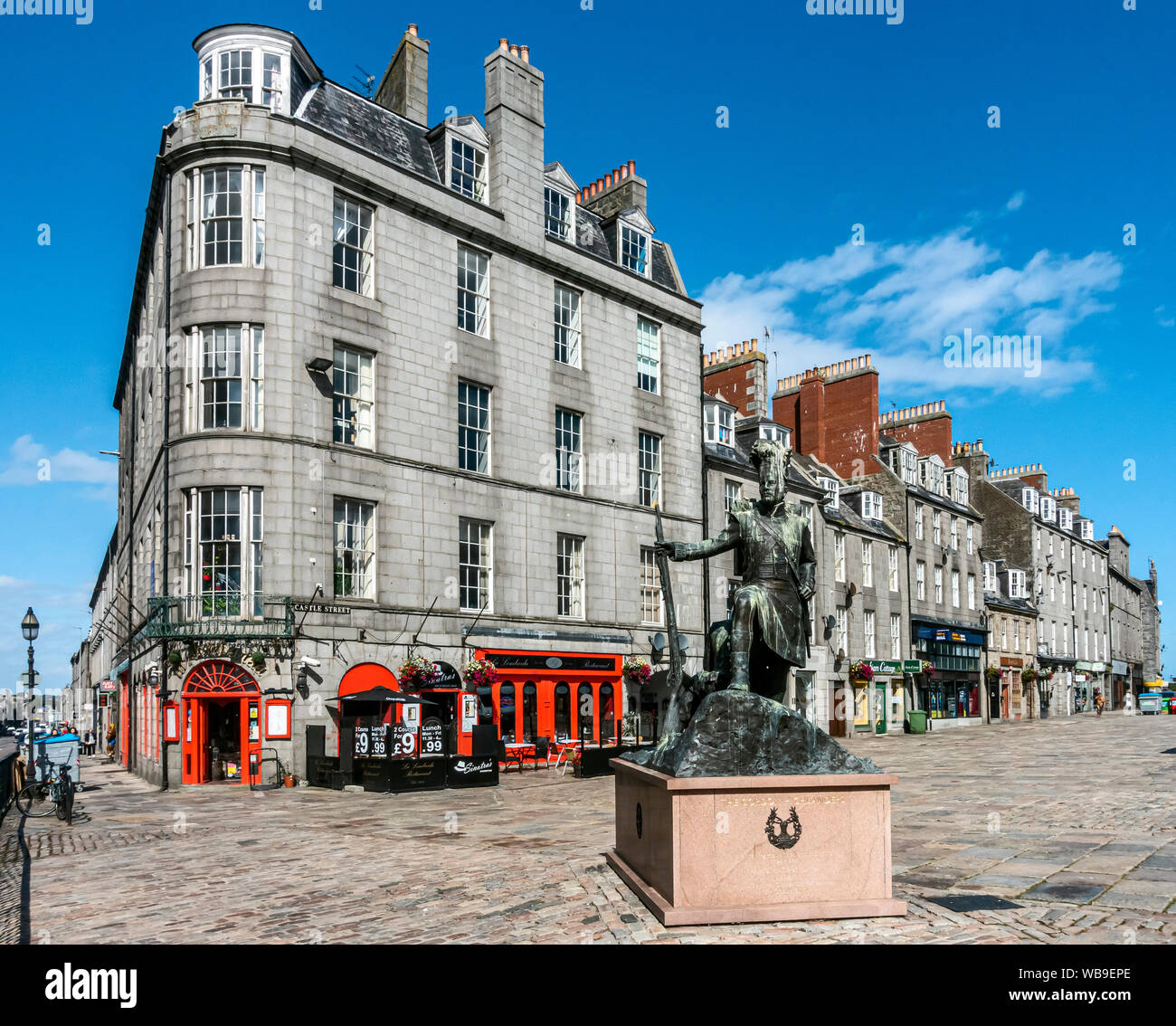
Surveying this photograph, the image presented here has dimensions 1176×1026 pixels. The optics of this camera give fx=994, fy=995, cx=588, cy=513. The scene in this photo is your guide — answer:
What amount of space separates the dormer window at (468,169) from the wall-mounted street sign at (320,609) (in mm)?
13517

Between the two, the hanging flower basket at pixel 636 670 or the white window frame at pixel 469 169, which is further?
the hanging flower basket at pixel 636 670

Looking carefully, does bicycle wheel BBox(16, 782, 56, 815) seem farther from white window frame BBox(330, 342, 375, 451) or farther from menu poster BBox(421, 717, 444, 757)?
white window frame BBox(330, 342, 375, 451)

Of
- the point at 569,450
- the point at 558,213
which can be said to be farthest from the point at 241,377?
the point at 558,213

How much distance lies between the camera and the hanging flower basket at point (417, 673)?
89.3 feet

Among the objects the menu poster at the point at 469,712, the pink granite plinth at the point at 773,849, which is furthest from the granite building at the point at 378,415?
the pink granite plinth at the point at 773,849

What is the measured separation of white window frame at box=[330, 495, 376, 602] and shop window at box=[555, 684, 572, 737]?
8.33 m

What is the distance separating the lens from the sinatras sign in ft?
155

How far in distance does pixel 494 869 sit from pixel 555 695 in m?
20.6

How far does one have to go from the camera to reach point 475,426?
101ft

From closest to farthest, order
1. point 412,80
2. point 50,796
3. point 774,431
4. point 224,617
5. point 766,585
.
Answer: point 766,585, point 50,796, point 224,617, point 412,80, point 774,431

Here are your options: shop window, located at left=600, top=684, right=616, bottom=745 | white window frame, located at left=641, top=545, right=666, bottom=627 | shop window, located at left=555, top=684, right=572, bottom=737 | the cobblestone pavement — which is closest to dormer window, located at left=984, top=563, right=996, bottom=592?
white window frame, located at left=641, top=545, right=666, bottom=627

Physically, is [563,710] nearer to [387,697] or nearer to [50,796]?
[387,697]

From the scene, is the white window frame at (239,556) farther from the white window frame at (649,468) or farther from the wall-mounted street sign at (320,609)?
the white window frame at (649,468)

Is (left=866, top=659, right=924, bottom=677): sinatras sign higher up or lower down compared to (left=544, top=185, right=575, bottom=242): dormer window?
lower down
